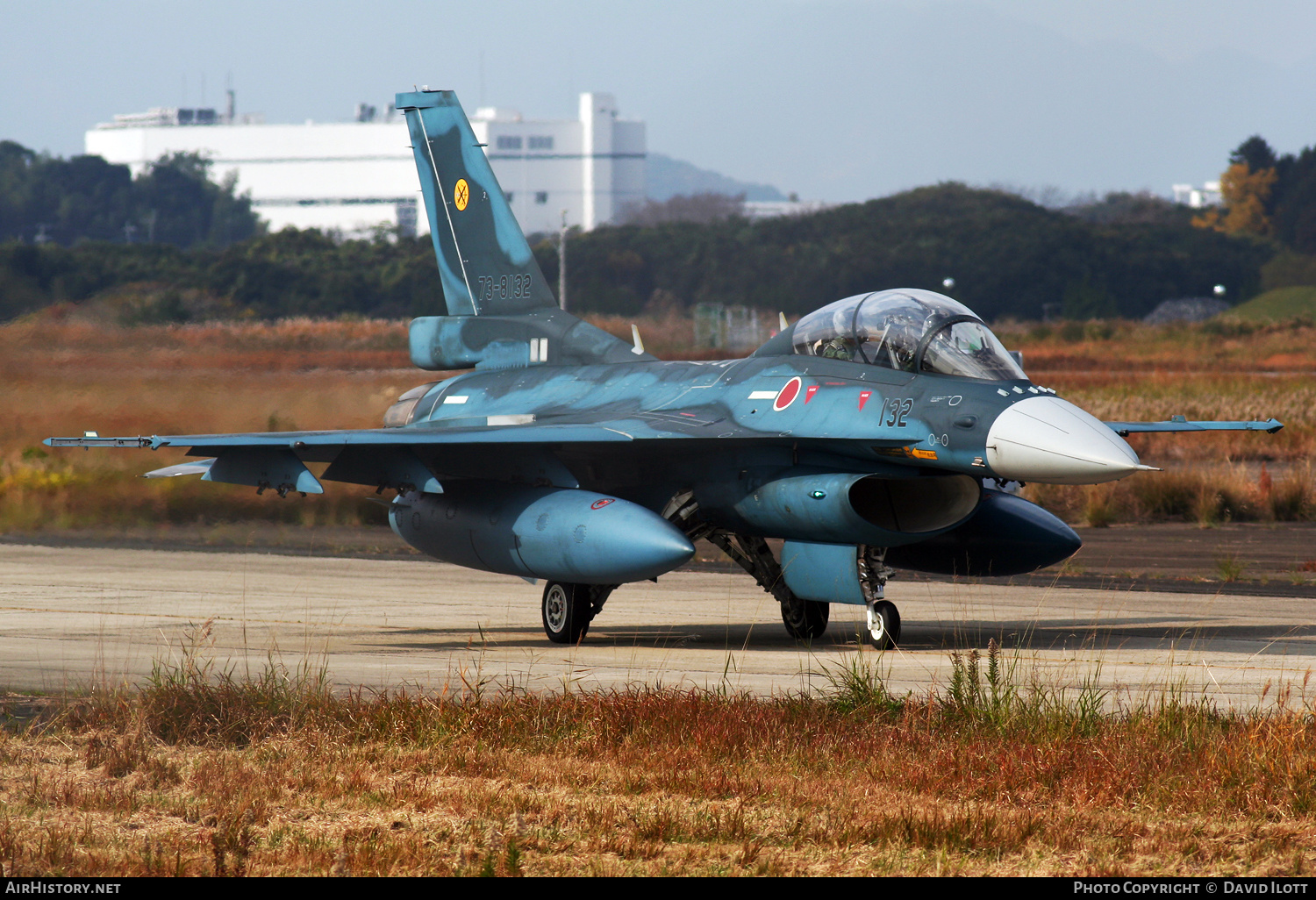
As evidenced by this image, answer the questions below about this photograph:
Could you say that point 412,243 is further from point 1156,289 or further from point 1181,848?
point 1181,848

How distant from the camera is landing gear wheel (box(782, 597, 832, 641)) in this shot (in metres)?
13.9

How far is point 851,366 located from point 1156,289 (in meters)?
80.3

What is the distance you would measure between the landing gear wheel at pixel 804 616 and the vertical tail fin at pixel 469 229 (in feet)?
15.2

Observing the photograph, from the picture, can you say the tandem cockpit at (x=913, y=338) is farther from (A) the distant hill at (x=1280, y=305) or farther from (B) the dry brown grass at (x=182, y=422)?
(A) the distant hill at (x=1280, y=305)

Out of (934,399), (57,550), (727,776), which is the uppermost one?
(934,399)

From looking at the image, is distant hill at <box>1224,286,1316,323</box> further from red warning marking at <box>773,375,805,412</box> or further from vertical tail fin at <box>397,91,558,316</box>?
red warning marking at <box>773,375,805,412</box>

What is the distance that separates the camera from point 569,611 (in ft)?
44.5

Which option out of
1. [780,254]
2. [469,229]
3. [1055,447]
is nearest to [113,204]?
[780,254]

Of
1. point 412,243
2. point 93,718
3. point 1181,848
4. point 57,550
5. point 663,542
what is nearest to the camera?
point 1181,848

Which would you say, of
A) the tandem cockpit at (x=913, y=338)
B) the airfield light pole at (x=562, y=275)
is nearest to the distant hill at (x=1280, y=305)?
the airfield light pole at (x=562, y=275)

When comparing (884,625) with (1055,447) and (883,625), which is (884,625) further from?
(1055,447)

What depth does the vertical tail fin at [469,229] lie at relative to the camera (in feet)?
54.5
